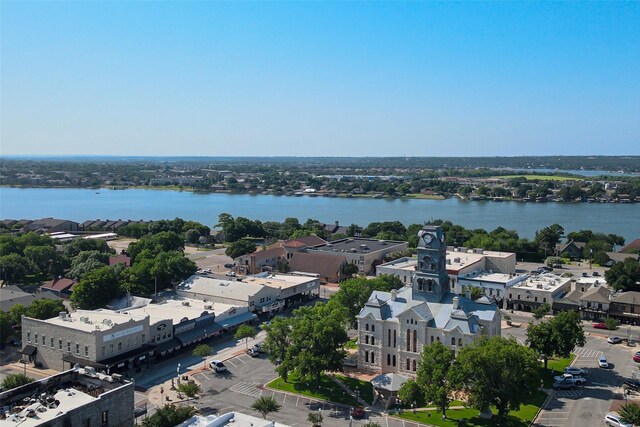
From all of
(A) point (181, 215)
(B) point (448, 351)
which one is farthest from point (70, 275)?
(A) point (181, 215)

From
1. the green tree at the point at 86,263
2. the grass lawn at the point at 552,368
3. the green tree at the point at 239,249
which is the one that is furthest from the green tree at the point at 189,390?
the green tree at the point at 239,249

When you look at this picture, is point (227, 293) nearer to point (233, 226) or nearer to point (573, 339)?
point (573, 339)

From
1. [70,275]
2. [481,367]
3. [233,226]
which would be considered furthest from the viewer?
[233,226]

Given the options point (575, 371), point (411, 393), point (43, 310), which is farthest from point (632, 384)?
point (43, 310)

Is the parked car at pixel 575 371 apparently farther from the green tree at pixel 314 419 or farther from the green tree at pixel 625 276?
the green tree at pixel 625 276

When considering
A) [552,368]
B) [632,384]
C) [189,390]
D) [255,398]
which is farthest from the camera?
[552,368]

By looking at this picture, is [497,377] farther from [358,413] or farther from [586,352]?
[586,352]
